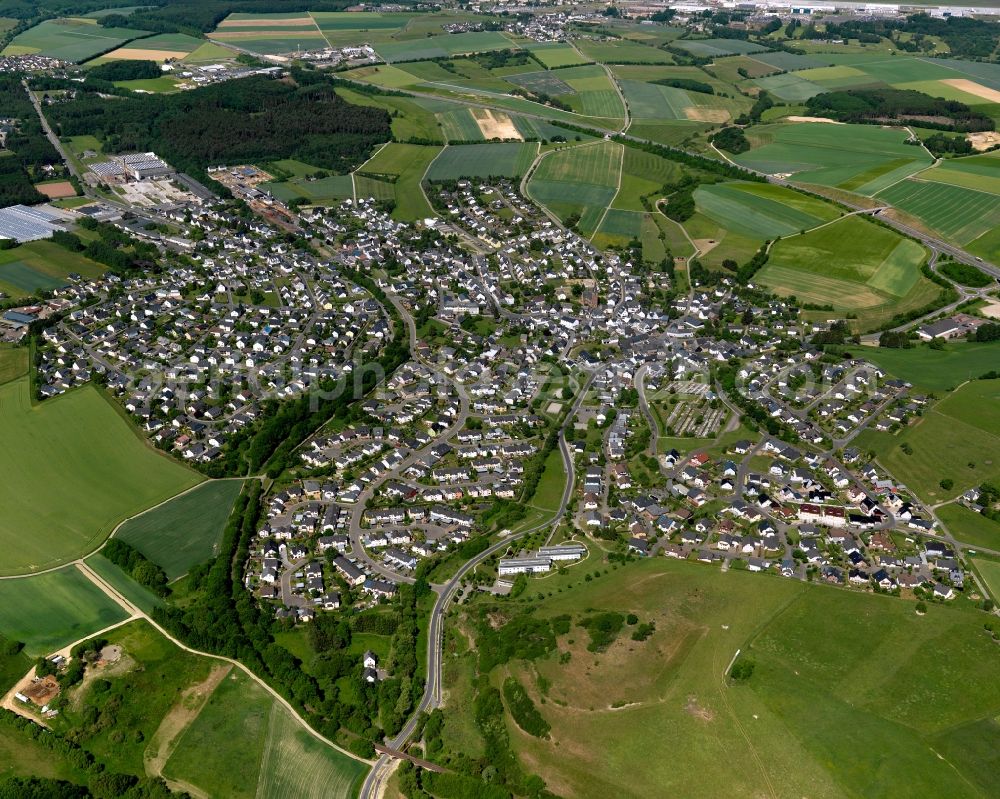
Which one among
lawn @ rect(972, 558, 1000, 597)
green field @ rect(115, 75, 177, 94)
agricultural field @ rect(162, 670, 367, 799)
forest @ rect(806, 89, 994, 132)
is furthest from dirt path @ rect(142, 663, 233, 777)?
green field @ rect(115, 75, 177, 94)

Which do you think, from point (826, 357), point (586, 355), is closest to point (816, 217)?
point (826, 357)

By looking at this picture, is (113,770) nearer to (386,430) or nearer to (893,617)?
(386,430)

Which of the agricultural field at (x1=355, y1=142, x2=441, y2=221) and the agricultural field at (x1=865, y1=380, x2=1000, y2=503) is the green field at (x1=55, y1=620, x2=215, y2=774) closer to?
the agricultural field at (x1=865, y1=380, x2=1000, y2=503)

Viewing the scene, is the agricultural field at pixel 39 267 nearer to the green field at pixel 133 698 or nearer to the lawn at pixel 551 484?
the green field at pixel 133 698

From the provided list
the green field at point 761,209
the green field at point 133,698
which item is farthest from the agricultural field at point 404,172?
the green field at point 133,698

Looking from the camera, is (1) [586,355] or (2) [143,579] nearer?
(2) [143,579]

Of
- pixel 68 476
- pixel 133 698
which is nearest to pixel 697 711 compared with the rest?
pixel 133 698
